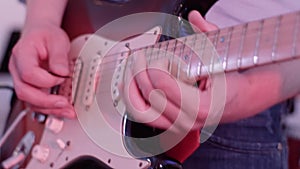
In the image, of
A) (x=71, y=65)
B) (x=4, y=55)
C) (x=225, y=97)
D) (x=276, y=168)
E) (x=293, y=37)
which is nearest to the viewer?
(x=293, y=37)

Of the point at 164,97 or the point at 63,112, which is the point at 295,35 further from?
the point at 63,112

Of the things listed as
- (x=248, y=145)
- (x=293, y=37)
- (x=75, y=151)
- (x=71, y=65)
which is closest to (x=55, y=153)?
(x=75, y=151)

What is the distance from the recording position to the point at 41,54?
0.89 meters

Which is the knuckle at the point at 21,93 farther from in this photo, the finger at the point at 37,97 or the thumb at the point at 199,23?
the thumb at the point at 199,23

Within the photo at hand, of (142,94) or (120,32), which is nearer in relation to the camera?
(142,94)

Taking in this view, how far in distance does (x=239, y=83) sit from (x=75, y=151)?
30 centimetres

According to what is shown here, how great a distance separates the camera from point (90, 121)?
31.7 inches

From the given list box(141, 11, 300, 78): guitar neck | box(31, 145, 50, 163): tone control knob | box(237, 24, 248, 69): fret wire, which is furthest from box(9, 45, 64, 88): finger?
box(237, 24, 248, 69): fret wire

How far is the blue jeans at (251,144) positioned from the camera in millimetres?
769

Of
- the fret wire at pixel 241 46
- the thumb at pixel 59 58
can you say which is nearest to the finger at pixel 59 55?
the thumb at pixel 59 58

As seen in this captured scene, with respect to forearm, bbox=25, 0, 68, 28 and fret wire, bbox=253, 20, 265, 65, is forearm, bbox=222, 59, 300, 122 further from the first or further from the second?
forearm, bbox=25, 0, 68, 28

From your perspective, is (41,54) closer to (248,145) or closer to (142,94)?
(142,94)

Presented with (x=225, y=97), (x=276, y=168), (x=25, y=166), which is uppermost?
(x=225, y=97)

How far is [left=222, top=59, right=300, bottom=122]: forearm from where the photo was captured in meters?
0.67
